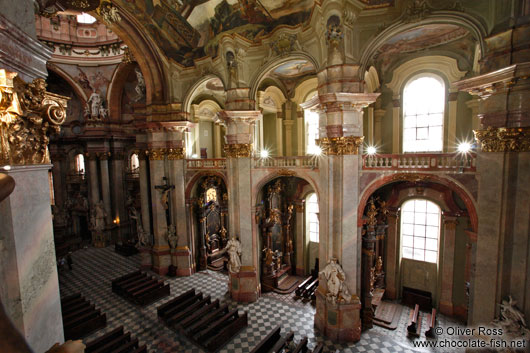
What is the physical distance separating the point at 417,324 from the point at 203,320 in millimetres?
9587

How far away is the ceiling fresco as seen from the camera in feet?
38.4

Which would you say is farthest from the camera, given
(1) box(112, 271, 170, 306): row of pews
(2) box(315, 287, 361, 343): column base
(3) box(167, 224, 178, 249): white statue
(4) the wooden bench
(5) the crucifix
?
(3) box(167, 224, 178, 249): white statue

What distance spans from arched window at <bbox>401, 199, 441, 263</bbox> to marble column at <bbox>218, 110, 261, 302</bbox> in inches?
325

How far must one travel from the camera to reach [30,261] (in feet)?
11.7

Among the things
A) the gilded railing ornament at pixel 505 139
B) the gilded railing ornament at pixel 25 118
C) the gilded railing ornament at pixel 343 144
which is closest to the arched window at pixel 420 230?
the gilded railing ornament at pixel 505 139

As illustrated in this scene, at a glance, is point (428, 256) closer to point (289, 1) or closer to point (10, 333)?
point (289, 1)

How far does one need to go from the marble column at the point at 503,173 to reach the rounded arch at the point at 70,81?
25.3m

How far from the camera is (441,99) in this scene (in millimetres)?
12797

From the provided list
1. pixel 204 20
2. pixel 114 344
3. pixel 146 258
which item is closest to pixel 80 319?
pixel 114 344

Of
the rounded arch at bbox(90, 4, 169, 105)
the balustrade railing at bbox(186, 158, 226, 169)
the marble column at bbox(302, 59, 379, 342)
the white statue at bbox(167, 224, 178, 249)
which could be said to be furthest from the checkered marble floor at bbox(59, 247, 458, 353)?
the rounded arch at bbox(90, 4, 169, 105)

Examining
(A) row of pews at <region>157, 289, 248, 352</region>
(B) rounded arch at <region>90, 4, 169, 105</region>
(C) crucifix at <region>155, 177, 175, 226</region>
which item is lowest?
(A) row of pews at <region>157, 289, 248, 352</region>

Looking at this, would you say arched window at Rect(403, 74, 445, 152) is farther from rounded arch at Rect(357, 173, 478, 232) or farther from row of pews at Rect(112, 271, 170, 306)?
row of pews at Rect(112, 271, 170, 306)

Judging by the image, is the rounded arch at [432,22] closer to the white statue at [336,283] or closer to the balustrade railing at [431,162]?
the balustrade railing at [431,162]

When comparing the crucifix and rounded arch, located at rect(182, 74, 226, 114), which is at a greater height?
rounded arch, located at rect(182, 74, 226, 114)
